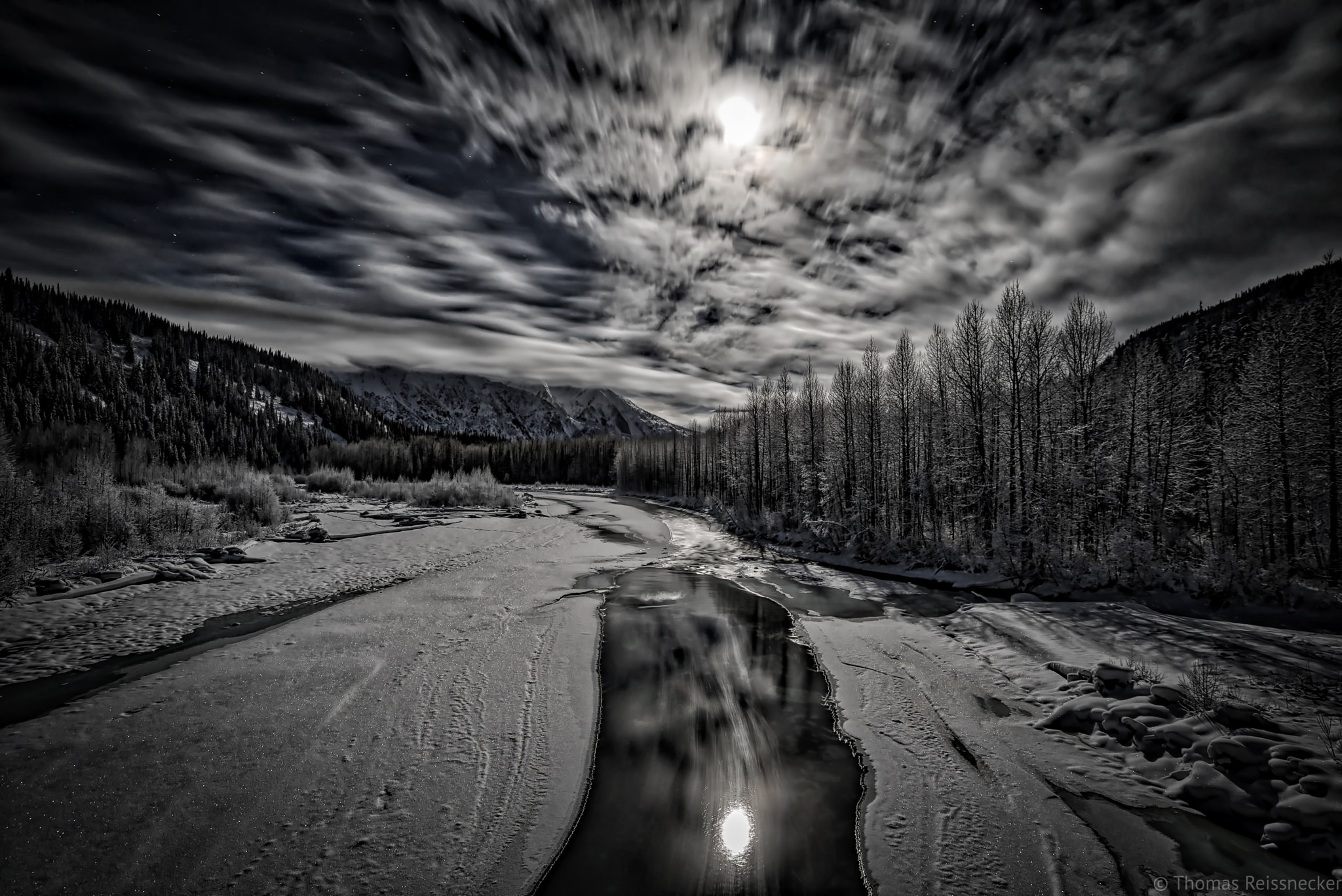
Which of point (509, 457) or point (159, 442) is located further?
point (509, 457)

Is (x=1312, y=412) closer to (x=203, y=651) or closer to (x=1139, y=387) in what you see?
(x=1139, y=387)

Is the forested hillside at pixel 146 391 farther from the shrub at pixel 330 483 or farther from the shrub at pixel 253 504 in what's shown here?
the shrub at pixel 253 504

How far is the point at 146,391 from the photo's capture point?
86812 millimetres

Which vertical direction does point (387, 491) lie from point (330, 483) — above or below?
below

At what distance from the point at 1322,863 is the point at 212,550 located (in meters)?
24.2

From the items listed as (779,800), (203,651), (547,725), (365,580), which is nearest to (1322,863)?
(779,800)

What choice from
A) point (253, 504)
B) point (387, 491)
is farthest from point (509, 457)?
point (253, 504)

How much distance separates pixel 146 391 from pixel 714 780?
5099 inches

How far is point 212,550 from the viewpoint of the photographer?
1543 centimetres

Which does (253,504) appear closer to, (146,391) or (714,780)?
(714,780)

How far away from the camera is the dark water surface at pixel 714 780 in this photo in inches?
168

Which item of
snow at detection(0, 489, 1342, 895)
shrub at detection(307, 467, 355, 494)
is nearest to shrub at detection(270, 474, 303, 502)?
shrub at detection(307, 467, 355, 494)

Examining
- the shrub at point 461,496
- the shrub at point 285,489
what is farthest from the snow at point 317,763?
the shrub at point 461,496

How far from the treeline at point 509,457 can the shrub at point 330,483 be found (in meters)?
37.0
